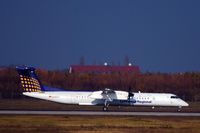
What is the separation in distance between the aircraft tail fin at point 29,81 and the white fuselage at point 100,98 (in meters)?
0.75

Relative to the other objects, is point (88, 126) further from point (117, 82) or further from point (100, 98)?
point (117, 82)

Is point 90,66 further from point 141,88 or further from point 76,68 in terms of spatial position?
point 141,88

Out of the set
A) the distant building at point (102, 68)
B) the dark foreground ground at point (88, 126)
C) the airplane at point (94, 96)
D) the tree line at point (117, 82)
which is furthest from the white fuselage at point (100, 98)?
the distant building at point (102, 68)

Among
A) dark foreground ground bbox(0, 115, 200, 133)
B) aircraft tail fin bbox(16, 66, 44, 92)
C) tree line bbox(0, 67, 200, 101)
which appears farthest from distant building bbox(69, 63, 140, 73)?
dark foreground ground bbox(0, 115, 200, 133)

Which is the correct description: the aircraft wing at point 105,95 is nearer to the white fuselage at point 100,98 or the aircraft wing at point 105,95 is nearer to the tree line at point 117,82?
the white fuselage at point 100,98

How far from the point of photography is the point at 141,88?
10369 centimetres

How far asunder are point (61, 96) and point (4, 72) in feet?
162

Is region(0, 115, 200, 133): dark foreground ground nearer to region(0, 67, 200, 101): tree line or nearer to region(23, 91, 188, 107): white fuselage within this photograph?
region(23, 91, 188, 107): white fuselage

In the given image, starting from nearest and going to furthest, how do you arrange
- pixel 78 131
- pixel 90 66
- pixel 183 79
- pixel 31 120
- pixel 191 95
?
pixel 78 131 → pixel 31 120 → pixel 191 95 → pixel 183 79 → pixel 90 66

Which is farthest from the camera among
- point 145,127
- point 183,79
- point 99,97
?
point 183,79

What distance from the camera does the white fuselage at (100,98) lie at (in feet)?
200

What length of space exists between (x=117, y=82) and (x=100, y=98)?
167 ft

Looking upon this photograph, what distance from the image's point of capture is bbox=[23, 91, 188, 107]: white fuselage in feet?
200

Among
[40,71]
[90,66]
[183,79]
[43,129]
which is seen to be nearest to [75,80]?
[40,71]
